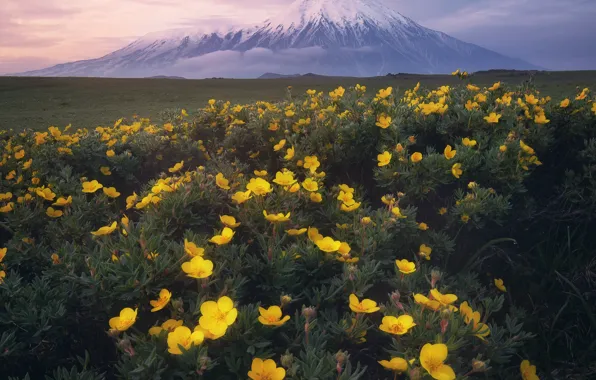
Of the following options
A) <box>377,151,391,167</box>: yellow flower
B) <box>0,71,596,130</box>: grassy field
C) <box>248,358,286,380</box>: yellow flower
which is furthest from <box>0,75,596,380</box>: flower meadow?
<box>0,71,596,130</box>: grassy field

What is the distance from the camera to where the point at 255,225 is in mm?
2188

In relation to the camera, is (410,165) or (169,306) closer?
(169,306)

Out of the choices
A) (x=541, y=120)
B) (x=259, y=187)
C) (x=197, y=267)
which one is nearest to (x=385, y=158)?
(x=259, y=187)

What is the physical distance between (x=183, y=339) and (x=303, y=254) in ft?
2.30

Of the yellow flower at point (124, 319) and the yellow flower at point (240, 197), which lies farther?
the yellow flower at point (240, 197)

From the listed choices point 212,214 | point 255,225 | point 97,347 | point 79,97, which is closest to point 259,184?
point 255,225

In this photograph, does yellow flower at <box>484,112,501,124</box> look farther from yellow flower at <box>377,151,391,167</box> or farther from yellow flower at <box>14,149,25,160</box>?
yellow flower at <box>14,149,25,160</box>

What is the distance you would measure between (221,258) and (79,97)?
27.5 metres

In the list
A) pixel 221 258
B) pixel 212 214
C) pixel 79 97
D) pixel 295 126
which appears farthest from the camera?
pixel 79 97

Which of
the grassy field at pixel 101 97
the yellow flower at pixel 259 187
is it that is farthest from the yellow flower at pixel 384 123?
the grassy field at pixel 101 97

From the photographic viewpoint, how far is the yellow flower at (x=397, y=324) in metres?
1.53

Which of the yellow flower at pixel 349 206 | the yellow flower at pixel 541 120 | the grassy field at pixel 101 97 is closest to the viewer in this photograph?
the yellow flower at pixel 349 206

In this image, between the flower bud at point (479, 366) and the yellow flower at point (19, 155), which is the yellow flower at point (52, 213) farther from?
the flower bud at point (479, 366)

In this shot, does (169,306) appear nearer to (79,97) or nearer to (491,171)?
(491,171)
